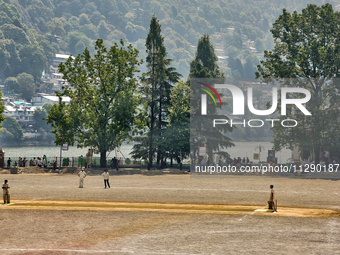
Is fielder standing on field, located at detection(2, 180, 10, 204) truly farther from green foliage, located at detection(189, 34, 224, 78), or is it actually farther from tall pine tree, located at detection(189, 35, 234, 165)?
green foliage, located at detection(189, 34, 224, 78)

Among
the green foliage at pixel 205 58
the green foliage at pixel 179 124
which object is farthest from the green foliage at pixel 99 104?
the green foliage at pixel 205 58

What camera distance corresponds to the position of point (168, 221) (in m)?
24.9

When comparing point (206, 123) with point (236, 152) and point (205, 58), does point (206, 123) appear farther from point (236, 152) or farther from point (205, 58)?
point (236, 152)

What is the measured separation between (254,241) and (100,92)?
4535 centimetres

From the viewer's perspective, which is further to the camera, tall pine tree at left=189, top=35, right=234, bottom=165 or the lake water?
the lake water

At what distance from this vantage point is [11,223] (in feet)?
79.7

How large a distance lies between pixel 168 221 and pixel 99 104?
1552 inches

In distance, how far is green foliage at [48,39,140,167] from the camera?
198ft

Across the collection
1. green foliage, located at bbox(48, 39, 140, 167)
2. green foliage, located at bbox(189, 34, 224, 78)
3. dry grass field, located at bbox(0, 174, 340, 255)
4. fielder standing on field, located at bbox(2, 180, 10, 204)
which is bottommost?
dry grass field, located at bbox(0, 174, 340, 255)

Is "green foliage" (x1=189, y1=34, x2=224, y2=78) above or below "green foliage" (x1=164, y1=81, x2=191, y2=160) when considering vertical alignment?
above

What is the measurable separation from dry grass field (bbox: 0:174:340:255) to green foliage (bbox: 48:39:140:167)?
71.0 feet

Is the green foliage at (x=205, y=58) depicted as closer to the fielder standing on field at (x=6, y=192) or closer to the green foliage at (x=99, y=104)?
the green foliage at (x=99, y=104)

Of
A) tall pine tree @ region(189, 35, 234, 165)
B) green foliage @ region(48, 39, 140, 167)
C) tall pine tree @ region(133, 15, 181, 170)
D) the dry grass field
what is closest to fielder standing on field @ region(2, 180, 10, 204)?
the dry grass field

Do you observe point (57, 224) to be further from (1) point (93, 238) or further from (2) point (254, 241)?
(2) point (254, 241)
